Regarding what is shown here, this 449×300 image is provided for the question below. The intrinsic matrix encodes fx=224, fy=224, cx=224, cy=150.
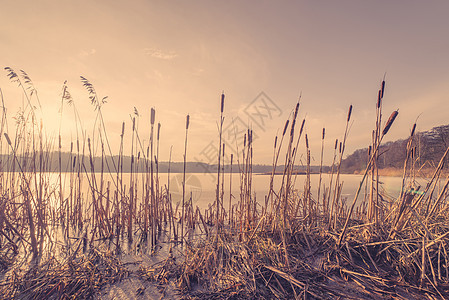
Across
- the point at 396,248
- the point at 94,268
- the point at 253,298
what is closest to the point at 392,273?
the point at 396,248

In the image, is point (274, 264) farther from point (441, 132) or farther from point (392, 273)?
point (441, 132)

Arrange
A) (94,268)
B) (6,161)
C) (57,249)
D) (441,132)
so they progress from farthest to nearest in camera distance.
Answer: (441,132) → (6,161) → (57,249) → (94,268)

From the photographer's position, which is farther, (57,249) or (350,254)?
(57,249)

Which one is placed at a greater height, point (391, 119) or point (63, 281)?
point (391, 119)

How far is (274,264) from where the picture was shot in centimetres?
183

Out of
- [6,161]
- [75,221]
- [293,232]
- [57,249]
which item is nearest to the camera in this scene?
[293,232]

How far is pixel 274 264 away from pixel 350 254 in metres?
0.59

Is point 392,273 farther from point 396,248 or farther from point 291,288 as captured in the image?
point 291,288

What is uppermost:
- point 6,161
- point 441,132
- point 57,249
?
point 441,132

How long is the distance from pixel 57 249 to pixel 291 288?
2.65 meters

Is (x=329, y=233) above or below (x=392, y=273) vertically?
above

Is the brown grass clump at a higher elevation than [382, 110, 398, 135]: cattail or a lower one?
lower

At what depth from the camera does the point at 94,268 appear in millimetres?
1973

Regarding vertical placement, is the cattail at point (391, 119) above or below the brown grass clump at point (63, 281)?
above
